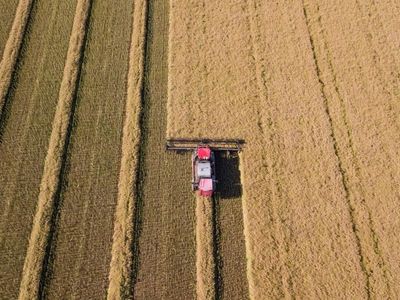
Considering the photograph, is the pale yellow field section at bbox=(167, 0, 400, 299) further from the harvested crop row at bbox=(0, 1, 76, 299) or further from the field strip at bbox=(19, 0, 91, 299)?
the harvested crop row at bbox=(0, 1, 76, 299)

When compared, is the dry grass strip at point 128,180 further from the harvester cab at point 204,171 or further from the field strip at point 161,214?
the harvester cab at point 204,171

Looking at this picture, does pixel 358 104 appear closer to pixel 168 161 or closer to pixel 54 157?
pixel 168 161

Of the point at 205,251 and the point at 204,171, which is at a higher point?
the point at 204,171

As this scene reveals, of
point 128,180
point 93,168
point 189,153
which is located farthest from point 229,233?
point 93,168

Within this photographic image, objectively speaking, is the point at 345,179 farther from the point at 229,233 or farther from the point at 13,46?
the point at 13,46

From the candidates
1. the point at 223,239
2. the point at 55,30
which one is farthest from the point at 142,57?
the point at 223,239

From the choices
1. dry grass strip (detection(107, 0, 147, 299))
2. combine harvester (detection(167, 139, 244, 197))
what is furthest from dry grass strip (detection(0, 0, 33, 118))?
combine harvester (detection(167, 139, 244, 197))
